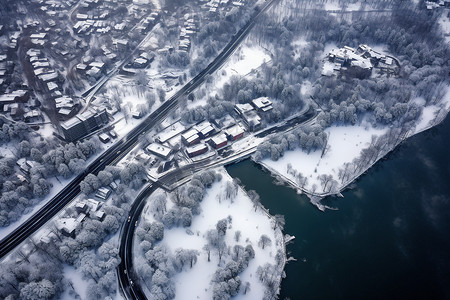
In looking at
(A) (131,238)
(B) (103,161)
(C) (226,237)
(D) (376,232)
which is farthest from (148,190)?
(D) (376,232)

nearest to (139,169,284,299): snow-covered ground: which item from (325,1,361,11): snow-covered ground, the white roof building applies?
the white roof building

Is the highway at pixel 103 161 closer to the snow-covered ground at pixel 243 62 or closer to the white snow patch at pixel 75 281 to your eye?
the snow-covered ground at pixel 243 62

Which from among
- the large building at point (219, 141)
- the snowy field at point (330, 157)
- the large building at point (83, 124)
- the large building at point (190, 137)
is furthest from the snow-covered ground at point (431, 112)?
the large building at point (83, 124)

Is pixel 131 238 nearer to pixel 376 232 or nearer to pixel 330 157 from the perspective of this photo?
pixel 376 232

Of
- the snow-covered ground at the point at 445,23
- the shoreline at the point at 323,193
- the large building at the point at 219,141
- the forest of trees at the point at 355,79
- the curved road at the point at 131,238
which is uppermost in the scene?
the snow-covered ground at the point at 445,23

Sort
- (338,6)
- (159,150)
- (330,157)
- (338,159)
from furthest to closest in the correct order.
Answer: (338,6)
(330,157)
(338,159)
(159,150)
